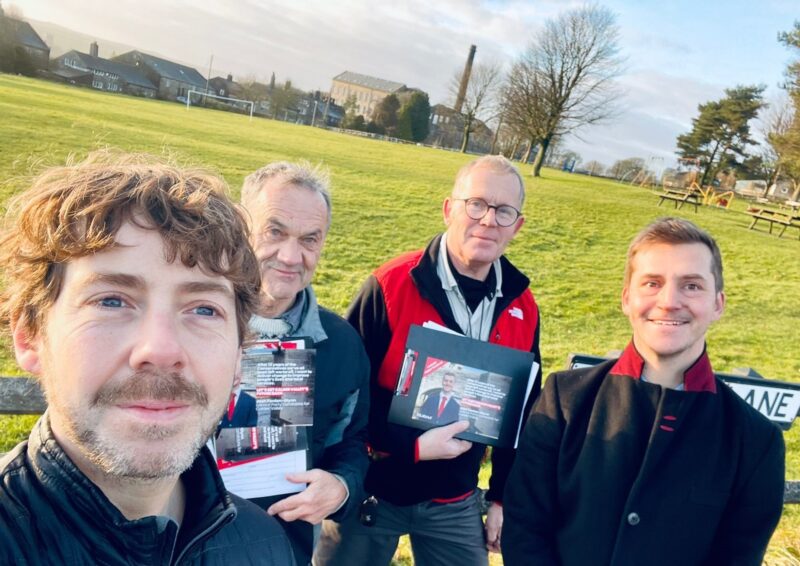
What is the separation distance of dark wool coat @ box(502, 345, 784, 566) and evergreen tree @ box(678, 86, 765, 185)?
183 ft

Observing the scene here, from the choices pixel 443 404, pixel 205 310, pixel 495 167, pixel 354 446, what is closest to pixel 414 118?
pixel 495 167

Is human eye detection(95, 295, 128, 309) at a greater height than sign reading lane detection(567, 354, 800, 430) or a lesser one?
greater

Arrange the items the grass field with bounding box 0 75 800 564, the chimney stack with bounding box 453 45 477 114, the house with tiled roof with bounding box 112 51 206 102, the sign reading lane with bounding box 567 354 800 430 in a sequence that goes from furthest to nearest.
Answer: the house with tiled roof with bounding box 112 51 206 102 → the chimney stack with bounding box 453 45 477 114 → the grass field with bounding box 0 75 800 564 → the sign reading lane with bounding box 567 354 800 430

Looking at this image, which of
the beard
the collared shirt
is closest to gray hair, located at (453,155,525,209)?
the collared shirt

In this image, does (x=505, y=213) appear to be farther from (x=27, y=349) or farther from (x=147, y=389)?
(x=27, y=349)

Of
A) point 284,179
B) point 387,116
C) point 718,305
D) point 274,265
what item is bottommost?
point 274,265

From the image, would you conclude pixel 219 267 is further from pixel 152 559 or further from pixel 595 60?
pixel 595 60

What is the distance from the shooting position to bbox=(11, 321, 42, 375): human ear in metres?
1.51

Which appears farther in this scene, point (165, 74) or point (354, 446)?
point (165, 74)

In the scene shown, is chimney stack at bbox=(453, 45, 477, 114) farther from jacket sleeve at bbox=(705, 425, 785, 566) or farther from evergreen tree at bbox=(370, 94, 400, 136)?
jacket sleeve at bbox=(705, 425, 785, 566)

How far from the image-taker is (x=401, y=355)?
9.43ft

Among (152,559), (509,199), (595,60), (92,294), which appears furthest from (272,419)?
(595,60)

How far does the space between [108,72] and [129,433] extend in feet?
360

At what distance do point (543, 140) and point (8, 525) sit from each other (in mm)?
44872
